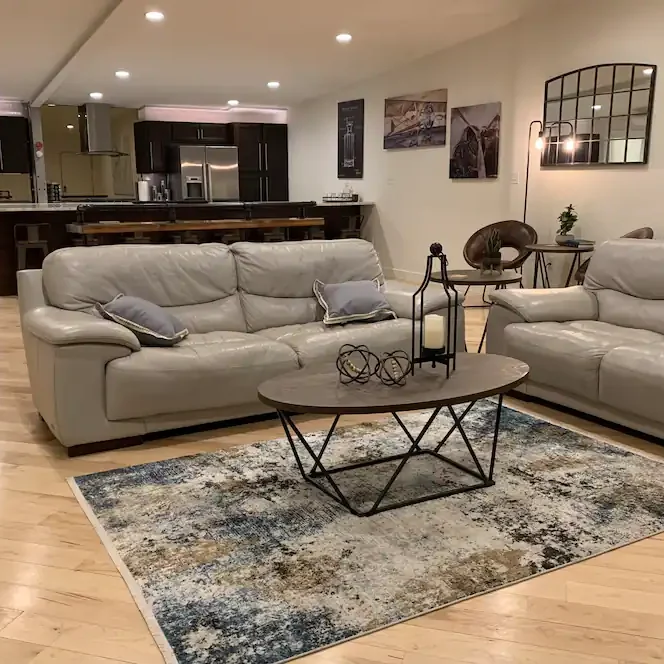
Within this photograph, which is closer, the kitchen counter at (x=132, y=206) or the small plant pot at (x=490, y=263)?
the small plant pot at (x=490, y=263)

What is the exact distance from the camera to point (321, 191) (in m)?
10.5

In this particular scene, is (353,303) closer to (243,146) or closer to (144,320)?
(144,320)

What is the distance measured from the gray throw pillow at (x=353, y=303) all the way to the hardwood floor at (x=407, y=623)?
175 centimetres

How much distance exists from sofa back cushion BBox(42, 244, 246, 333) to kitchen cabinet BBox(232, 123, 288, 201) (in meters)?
7.47

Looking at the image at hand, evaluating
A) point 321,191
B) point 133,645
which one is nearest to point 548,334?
point 133,645

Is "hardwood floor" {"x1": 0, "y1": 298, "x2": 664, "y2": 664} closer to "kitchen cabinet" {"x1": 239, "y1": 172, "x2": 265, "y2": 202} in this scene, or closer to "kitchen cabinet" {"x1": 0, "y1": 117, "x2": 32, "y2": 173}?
"kitchen cabinet" {"x1": 0, "y1": 117, "x2": 32, "y2": 173}

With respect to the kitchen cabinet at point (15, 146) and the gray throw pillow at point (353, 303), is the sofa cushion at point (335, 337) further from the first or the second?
the kitchen cabinet at point (15, 146)

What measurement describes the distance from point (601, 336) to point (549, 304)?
48 cm

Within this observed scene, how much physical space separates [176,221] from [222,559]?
6.25 metres

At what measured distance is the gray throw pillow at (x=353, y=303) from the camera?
3.91 metres

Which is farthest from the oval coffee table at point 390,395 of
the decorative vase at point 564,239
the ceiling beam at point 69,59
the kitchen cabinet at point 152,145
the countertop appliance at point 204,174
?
the kitchen cabinet at point 152,145

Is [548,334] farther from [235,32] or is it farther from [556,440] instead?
[235,32]

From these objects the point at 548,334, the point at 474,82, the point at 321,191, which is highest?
the point at 474,82

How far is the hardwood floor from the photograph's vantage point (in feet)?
5.99
